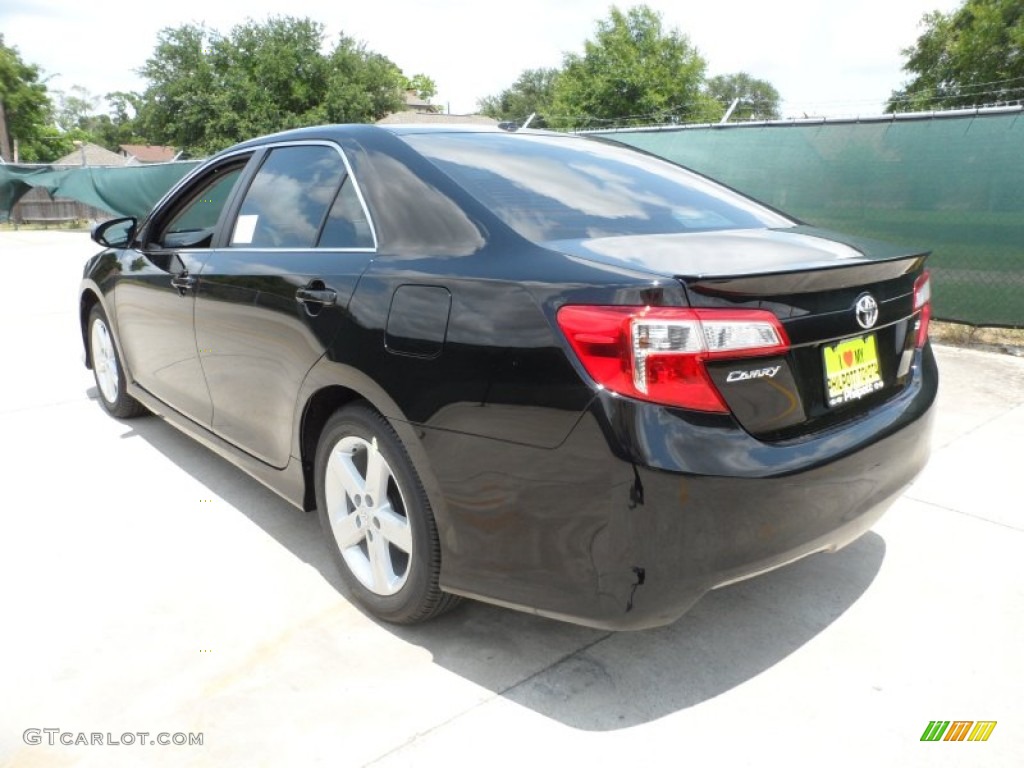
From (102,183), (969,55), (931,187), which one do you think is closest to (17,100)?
(102,183)

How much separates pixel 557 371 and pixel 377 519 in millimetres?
920

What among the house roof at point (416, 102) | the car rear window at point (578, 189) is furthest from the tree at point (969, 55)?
the house roof at point (416, 102)

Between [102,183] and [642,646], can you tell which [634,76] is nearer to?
[102,183]

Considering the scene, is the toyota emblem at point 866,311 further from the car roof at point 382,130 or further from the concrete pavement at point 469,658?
the car roof at point 382,130

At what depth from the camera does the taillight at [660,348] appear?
1.85m

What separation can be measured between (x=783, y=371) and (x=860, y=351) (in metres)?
0.40

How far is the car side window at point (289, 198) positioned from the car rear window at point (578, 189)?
374 mm

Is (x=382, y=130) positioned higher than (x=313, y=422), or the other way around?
(x=382, y=130)

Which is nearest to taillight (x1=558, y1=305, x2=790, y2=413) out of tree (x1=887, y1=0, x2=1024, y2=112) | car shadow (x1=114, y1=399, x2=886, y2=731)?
car shadow (x1=114, y1=399, x2=886, y2=731)

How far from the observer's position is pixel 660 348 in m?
1.85

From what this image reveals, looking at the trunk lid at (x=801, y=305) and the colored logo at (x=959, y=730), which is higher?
the trunk lid at (x=801, y=305)

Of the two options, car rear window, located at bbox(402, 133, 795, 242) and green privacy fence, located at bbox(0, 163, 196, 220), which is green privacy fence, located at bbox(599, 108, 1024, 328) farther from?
green privacy fence, located at bbox(0, 163, 196, 220)

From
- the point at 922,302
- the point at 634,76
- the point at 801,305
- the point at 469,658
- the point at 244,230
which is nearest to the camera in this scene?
the point at 801,305

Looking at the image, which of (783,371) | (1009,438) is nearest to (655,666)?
(783,371)
